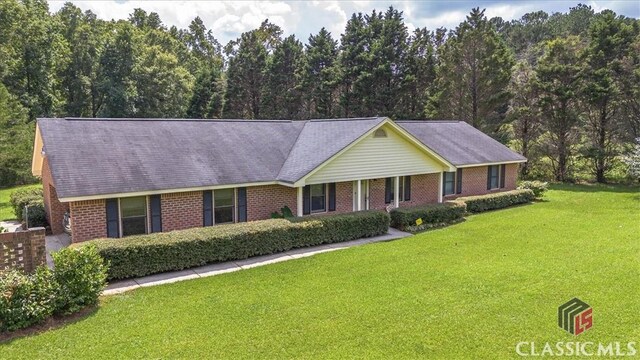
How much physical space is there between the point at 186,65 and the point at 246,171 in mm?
59268

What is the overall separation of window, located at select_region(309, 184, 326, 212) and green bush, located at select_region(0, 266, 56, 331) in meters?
10.2

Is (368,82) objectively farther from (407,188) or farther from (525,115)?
(407,188)

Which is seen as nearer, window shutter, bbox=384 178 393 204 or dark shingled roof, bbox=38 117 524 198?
dark shingled roof, bbox=38 117 524 198

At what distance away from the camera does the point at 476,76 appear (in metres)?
33.9

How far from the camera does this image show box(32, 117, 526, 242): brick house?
13.3m

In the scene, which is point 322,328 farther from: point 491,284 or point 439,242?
point 439,242

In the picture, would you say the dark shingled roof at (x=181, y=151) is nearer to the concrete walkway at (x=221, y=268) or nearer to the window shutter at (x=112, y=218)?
the window shutter at (x=112, y=218)

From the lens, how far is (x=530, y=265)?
38.3 ft

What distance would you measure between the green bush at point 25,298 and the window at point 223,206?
22.7 ft

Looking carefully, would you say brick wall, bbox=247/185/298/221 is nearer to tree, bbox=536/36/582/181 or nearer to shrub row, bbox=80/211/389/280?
shrub row, bbox=80/211/389/280

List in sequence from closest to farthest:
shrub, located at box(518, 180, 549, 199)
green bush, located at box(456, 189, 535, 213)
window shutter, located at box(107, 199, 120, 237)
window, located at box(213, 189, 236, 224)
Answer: window shutter, located at box(107, 199, 120, 237), window, located at box(213, 189, 236, 224), green bush, located at box(456, 189, 535, 213), shrub, located at box(518, 180, 549, 199)

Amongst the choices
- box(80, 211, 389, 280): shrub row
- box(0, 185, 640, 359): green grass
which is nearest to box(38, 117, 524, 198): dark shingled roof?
box(80, 211, 389, 280): shrub row

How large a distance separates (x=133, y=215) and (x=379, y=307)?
29.3 ft

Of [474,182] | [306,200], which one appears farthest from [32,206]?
[474,182]
